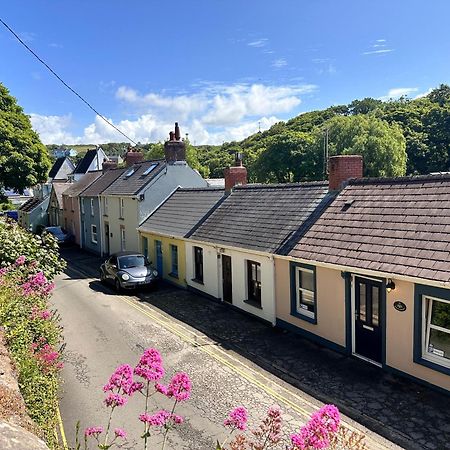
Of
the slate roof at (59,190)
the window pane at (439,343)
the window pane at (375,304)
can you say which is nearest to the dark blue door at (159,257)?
the window pane at (375,304)

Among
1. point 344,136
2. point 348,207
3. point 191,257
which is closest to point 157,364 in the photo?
point 348,207

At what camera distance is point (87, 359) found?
12102 millimetres

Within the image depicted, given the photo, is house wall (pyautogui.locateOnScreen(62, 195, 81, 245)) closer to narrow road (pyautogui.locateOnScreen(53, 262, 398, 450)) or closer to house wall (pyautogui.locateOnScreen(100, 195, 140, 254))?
house wall (pyautogui.locateOnScreen(100, 195, 140, 254))

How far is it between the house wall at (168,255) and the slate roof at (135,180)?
3516mm

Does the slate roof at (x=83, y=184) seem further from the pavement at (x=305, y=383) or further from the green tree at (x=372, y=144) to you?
the green tree at (x=372, y=144)

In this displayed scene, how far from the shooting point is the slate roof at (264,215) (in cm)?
1462

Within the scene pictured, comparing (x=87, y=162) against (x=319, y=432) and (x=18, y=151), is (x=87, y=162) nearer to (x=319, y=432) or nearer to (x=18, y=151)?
(x=18, y=151)

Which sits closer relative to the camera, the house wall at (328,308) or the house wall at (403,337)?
the house wall at (403,337)

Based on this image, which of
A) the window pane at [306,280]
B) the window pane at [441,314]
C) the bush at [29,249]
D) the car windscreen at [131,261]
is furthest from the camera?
the car windscreen at [131,261]

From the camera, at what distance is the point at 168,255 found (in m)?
21.9

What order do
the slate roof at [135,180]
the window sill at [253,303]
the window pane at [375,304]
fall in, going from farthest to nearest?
the slate roof at [135,180]
the window sill at [253,303]
the window pane at [375,304]

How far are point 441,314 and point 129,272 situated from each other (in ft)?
47.9

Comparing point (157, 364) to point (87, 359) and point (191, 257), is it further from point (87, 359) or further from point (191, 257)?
point (191, 257)

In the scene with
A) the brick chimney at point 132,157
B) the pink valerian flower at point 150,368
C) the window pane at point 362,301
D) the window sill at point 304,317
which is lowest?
the window sill at point 304,317
